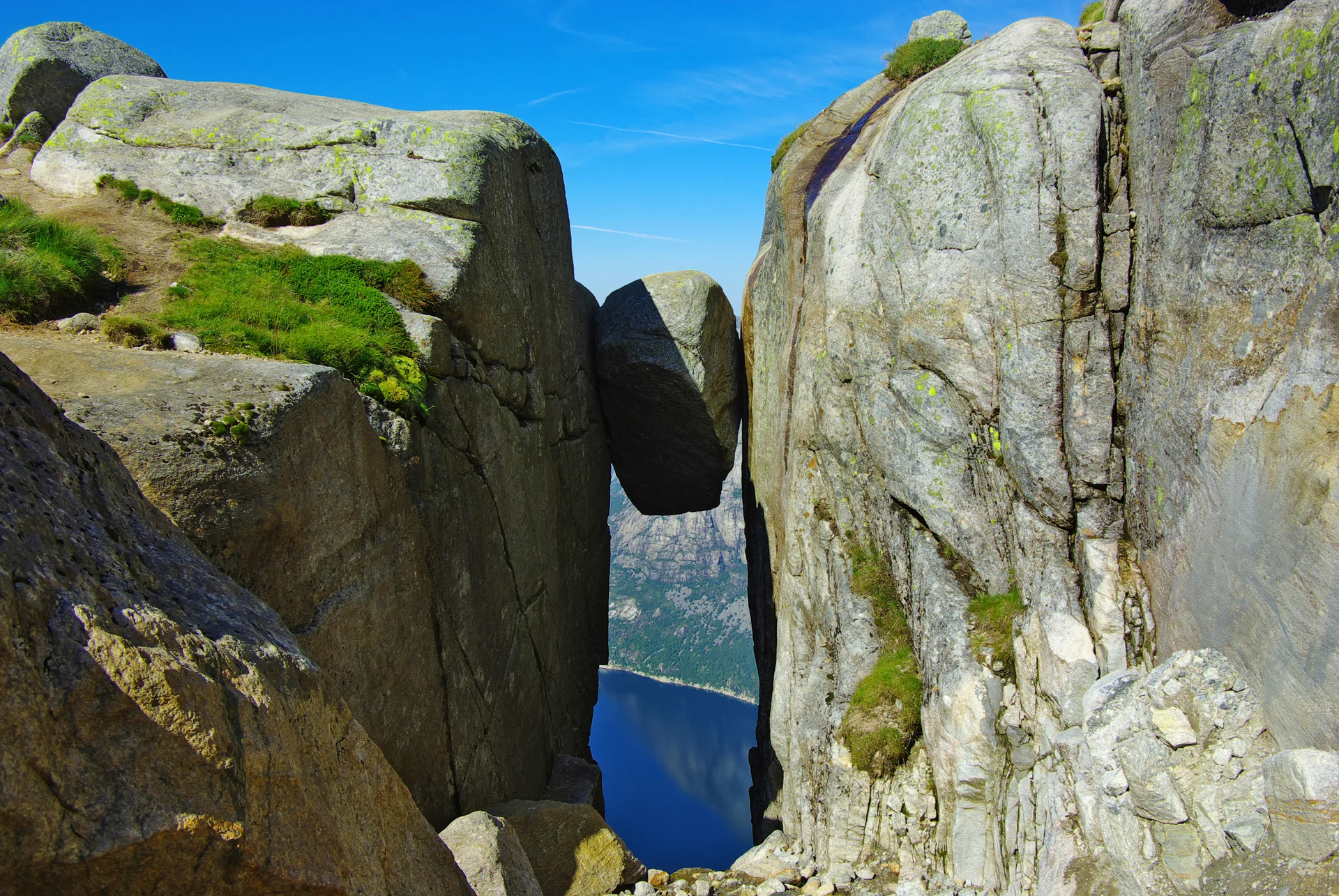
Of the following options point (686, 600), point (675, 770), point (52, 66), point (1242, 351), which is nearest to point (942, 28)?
point (1242, 351)

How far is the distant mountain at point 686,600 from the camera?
12244cm

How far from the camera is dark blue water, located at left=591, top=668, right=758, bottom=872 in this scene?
41.2 m

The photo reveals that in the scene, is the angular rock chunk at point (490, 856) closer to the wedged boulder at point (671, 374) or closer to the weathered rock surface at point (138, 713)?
the weathered rock surface at point (138, 713)

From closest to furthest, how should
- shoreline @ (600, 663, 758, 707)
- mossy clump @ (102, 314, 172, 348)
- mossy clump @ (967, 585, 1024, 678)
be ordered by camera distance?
mossy clump @ (102, 314, 172, 348), mossy clump @ (967, 585, 1024, 678), shoreline @ (600, 663, 758, 707)

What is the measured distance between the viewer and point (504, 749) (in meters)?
14.3

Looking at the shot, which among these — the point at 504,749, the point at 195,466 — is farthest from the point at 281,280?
the point at 504,749

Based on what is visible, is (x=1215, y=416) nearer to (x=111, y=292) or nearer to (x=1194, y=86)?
(x=1194, y=86)

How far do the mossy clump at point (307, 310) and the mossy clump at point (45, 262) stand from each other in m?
1.09

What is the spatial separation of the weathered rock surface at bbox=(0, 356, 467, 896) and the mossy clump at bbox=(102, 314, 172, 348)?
207 inches

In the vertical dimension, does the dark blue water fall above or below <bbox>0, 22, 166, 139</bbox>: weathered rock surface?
below

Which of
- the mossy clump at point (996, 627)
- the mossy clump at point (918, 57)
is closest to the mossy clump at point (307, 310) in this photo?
the mossy clump at point (996, 627)

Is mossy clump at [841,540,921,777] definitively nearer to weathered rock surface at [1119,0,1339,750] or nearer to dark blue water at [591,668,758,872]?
weathered rock surface at [1119,0,1339,750]

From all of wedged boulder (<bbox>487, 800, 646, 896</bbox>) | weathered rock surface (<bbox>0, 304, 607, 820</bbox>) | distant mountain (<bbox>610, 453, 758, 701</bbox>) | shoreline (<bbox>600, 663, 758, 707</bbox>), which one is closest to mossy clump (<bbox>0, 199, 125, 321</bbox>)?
weathered rock surface (<bbox>0, 304, 607, 820</bbox>)

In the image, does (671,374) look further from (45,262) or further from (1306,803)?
(1306,803)
